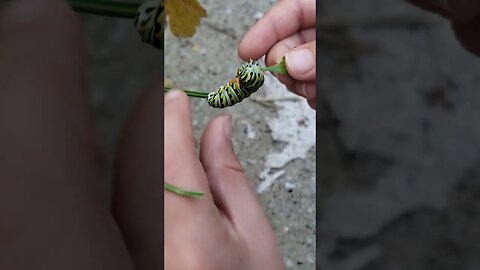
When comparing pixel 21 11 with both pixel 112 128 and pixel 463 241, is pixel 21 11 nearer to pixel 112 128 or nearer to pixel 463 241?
pixel 112 128

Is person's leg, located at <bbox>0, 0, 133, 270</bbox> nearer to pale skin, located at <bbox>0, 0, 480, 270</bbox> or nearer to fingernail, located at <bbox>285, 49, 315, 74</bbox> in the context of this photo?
pale skin, located at <bbox>0, 0, 480, 270</bbox>

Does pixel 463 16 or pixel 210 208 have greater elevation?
pixel 463 16

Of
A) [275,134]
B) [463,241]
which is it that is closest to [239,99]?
[275,134]

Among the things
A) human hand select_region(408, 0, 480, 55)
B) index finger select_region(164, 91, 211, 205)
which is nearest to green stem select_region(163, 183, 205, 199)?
index finger select_region(164, 91, 211, 205)

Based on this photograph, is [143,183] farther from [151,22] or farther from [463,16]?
[463,16]

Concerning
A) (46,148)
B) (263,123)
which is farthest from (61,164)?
(263,123)

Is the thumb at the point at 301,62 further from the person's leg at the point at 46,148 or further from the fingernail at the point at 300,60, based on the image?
the person's leg at the point at 46,148
